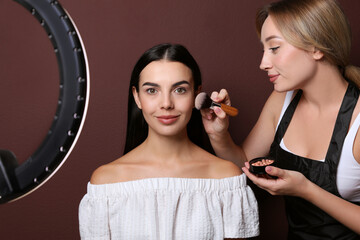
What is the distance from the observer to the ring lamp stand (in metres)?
0.76

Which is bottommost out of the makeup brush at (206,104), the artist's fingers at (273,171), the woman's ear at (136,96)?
the artist's fingers at (273,171)

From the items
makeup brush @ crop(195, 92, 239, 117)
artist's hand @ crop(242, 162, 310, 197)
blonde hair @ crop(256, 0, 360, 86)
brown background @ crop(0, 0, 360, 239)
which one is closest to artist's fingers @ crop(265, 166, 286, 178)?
artist's hand @ crop(242, 162, 310, 197)

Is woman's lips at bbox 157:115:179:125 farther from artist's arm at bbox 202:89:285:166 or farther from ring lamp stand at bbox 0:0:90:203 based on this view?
ring lamp stand at bbox 0:0:90:203

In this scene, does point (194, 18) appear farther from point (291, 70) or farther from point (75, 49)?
point (75, 49)

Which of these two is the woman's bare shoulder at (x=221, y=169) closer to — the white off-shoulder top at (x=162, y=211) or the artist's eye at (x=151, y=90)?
the white off-shoulder top at (x=162, y=211)

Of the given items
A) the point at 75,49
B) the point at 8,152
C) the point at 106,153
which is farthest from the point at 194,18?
the point at 8,152

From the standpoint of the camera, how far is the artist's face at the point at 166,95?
1254mm

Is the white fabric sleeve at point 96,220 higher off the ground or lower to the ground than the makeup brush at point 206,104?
lower

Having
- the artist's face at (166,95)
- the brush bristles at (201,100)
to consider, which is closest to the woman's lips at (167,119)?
the artist's face at (166,95)

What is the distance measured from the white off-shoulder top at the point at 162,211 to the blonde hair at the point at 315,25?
537 mm

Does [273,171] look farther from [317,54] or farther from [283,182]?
[317,54]

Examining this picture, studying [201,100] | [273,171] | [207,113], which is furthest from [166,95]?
[273,171]

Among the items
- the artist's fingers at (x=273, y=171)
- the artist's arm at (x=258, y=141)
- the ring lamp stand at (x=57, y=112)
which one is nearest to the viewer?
the ring lamp stand at (x=57, y=112)

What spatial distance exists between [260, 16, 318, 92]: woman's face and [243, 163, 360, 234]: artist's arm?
12.0 inches
